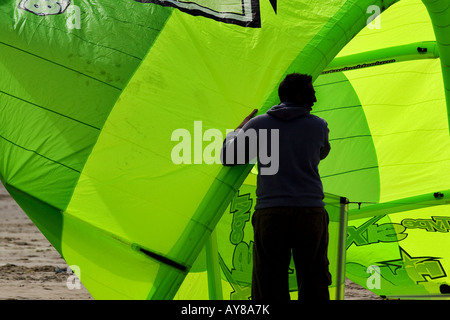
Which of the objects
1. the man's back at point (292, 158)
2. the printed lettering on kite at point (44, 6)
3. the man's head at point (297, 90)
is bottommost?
the man's back at point (292, 158)

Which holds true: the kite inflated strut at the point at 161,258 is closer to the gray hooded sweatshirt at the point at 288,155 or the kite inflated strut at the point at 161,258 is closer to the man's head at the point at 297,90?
the gray hooded sweatshirt at the point at 288,155

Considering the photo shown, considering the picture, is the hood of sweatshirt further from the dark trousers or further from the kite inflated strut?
the kite inflated strut

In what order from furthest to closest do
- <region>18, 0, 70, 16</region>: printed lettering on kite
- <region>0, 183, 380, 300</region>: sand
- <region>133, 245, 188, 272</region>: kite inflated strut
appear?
<region>0, 183, 380, 300</region>: sand → <region>18, 0, 70, 16</region>: printed lettering on kite → <region>133, 245, 188, 272</region>: kite inflated strut

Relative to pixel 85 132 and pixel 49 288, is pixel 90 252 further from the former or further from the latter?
pixel 49 288

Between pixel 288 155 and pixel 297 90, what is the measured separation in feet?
0.86

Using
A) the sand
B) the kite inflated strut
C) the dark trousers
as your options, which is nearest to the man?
the dark trousers

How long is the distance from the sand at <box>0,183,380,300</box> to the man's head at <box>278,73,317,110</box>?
9.01 ft

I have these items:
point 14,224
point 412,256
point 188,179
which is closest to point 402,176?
point 412,256

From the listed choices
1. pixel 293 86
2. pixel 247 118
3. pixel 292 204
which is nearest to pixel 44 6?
pixel 247 118

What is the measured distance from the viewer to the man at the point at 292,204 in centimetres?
320

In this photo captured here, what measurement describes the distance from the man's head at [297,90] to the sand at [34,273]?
2.75 metres

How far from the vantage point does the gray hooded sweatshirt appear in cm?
322

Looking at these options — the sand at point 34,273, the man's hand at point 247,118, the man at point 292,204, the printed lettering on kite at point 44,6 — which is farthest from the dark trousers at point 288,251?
the sand at point 34,273

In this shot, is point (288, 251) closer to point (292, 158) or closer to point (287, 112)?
point (292, 158)
